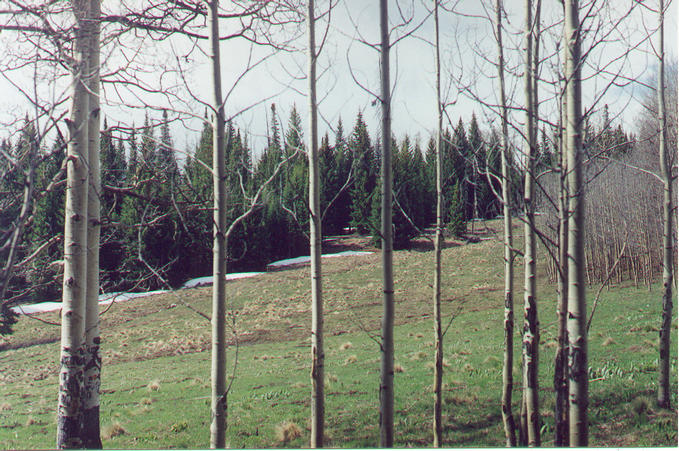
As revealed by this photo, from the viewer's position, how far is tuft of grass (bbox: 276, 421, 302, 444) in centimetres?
531

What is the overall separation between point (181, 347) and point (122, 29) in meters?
10.9

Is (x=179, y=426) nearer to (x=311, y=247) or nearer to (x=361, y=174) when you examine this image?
(x=311, y=247)

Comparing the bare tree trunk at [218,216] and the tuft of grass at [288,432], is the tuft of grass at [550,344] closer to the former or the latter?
the tuft of grass at [288,432]

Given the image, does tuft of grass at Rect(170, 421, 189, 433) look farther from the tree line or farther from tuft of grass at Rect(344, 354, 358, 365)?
tuft of grass at Rect(344, 354, 358, 365)

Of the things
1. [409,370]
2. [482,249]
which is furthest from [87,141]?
[482,249]

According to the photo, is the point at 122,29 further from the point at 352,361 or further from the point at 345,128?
the point at 352,361

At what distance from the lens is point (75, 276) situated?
2.95 m

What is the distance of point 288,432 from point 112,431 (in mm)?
2147

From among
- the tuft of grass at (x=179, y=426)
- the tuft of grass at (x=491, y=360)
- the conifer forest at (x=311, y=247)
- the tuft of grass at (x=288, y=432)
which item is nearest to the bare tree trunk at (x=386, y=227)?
the conifer forest at (x=311, y=247)

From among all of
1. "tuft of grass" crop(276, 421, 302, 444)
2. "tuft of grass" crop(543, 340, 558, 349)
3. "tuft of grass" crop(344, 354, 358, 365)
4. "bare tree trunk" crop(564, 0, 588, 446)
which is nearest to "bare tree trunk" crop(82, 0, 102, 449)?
"tuft of grass" crop(276, 421, 302, 444)

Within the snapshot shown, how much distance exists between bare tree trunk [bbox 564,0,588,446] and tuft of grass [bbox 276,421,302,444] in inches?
140

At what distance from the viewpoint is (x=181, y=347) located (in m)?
12.9

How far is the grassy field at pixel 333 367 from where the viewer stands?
529 centimetres

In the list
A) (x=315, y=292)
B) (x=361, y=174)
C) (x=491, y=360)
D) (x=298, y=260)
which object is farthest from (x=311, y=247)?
(x=298, y=260)
